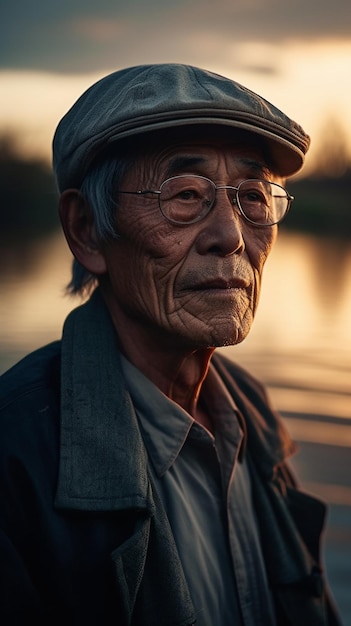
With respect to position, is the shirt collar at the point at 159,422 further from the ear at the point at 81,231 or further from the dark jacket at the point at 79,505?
the ear at the point at 81,231

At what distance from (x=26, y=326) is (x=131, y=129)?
755cm

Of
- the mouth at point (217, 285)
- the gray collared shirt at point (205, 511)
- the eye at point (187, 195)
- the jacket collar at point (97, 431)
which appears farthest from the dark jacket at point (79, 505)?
the eye at point (187, 195)

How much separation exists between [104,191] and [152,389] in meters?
0.50

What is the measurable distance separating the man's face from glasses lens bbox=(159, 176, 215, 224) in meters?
0.02

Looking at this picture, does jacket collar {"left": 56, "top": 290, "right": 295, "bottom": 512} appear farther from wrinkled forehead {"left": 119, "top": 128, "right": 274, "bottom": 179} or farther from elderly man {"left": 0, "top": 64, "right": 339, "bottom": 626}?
wrinkled forehead {"left": 119, "top": 128, "right": 274, "bottom": 179}

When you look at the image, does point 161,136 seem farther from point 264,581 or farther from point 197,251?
point 264,581

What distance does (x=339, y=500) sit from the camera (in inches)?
189

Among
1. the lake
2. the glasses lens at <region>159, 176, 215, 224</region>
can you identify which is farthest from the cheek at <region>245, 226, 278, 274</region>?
the lake

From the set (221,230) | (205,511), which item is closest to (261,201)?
(221,230)

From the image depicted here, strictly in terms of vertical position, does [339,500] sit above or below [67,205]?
below

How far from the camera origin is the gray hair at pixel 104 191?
2.01 metres

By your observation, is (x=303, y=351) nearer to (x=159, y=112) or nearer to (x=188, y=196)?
(x=188, y=196)

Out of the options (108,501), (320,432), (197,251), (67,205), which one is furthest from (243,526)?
(320,432)

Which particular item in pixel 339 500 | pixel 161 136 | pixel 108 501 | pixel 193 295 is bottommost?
pixel 339 500
